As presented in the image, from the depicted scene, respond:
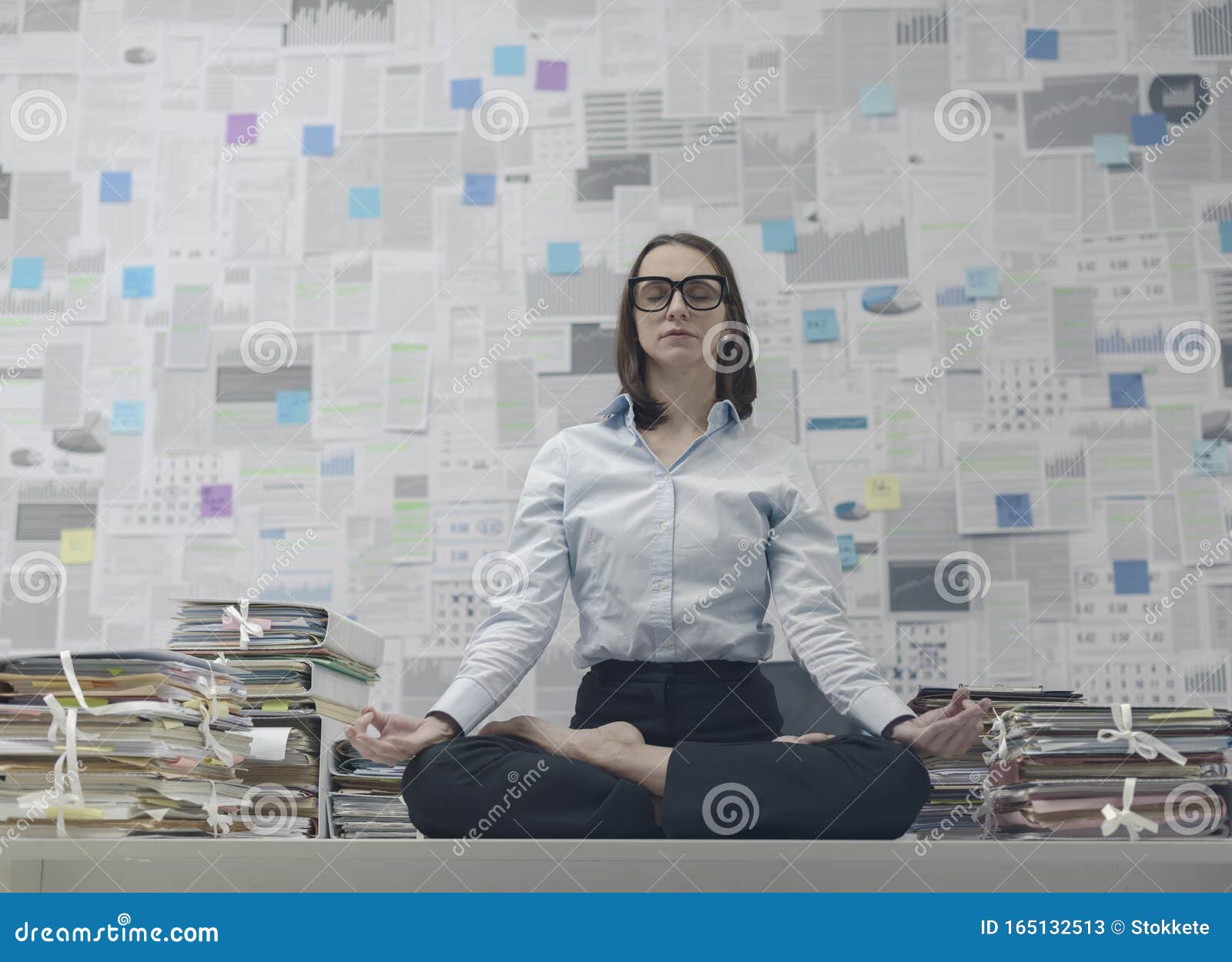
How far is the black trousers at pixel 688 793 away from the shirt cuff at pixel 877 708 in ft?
0.25

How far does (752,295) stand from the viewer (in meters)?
2.59

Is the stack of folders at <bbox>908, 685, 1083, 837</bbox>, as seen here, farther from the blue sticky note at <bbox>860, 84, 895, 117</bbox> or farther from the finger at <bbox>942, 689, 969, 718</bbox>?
the blue sticky note at <bbox>860, 84, 895, 117</bbox>

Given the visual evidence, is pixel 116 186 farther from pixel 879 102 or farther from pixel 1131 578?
pixel 1131 578

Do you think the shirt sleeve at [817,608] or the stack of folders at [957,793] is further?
the stack of folders at [957,793]

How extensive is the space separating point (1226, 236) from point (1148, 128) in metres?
0.30

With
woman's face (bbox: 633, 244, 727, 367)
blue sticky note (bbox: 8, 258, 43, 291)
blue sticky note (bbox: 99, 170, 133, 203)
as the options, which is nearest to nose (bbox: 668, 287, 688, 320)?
woman's face (bbox: 633, 244, 727, 367)

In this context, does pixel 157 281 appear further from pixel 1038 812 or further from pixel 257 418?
pixel 1038 812

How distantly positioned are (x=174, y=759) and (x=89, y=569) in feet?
4.03

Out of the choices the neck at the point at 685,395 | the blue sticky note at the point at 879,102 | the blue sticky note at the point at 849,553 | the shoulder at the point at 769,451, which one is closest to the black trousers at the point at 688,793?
the shoulder at the point at 769,451

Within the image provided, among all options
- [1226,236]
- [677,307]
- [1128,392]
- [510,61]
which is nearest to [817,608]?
[677,307]

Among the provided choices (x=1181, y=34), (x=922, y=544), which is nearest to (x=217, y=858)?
(x=922, y=544)

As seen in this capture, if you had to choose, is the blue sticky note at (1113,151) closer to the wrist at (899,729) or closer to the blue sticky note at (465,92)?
the blue sticky note at (465,92)

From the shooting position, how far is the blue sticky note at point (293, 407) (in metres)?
2.63

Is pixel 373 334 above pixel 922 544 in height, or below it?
above
